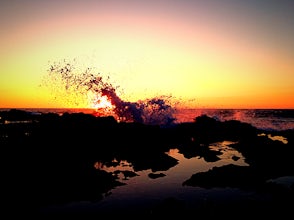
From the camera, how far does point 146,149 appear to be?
4581 cm

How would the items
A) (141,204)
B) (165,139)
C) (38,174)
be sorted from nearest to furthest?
(141,204)
(38,174)
(165,139)

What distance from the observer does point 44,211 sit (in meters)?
20.3

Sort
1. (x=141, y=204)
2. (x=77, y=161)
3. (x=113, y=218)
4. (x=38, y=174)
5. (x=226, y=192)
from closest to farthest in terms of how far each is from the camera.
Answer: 1. (x=113, y=218)
2. (x=141, y=204)
3. (x=226, y=192)
4. (x=38, y=174)
5. (x=77, y=161)

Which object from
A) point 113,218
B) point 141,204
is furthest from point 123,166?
point 113,218

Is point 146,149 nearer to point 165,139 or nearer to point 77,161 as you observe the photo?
point 165,139

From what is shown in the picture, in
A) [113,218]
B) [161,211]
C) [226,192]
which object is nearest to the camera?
[161,211]

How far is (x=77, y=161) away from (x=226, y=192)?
17700 mm

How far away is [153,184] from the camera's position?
1053 inches

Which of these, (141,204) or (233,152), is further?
(233,152)

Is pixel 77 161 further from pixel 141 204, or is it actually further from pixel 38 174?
pixel 141 204

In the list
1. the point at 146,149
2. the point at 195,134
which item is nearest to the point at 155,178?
the point at 146,149

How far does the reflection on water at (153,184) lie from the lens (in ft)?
75.0

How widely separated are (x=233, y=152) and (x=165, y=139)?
14.2m

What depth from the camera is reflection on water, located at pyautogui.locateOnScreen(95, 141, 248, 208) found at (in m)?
22.9
